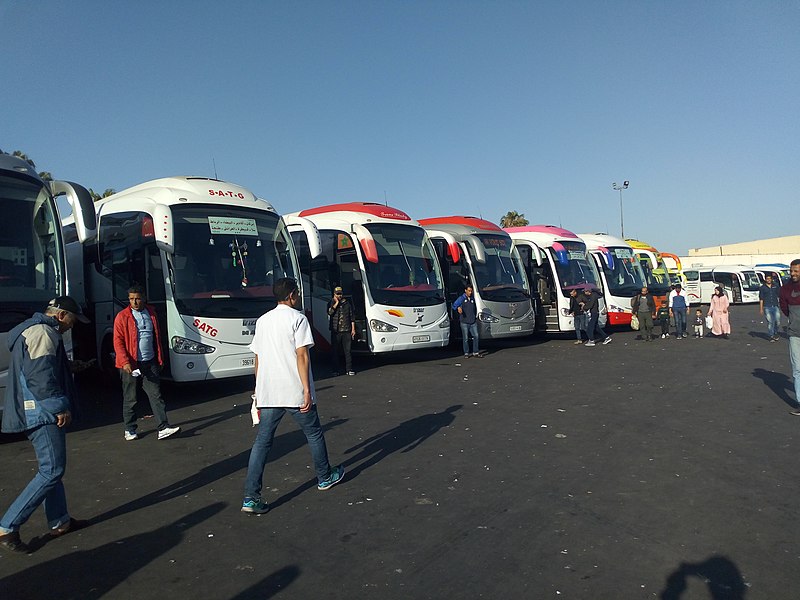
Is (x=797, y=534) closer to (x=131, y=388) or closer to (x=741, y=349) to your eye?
(x=131, y=388)

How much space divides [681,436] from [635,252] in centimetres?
1625

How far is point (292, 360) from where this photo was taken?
17.9 ft

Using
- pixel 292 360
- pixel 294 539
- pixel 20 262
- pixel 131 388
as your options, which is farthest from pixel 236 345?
pixel 294 539

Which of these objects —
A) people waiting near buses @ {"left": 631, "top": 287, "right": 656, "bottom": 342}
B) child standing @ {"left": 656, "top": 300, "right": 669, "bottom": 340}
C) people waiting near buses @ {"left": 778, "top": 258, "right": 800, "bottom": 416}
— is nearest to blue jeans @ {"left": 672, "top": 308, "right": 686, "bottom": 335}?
child standing @ {"left": 656, "top": 300, "right": 669, "bottom": 340}

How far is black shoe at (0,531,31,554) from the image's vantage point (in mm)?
4633

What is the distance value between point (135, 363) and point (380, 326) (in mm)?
6467

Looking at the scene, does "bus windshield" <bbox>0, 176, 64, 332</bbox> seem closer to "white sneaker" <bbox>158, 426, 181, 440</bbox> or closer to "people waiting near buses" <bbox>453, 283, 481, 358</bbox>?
"white sneaker" <bbox>158, 426, 181, 440</bbox>

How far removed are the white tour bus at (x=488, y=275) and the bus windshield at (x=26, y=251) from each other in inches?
373

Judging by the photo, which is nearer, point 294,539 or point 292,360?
point 294,539

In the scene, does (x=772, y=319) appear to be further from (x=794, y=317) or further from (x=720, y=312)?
(x=794, y=317)

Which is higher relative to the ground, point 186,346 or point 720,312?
point 186,346

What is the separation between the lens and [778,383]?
34.8ft

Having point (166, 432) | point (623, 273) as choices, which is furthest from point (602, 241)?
point (166, 432)

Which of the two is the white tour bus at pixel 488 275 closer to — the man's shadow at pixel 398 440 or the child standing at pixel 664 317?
the child standing at pixel 664 317
